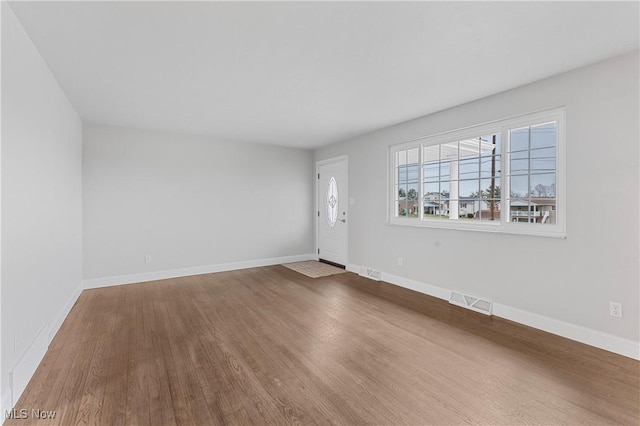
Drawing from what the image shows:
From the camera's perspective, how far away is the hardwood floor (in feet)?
5.97

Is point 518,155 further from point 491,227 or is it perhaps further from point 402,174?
point 402,174

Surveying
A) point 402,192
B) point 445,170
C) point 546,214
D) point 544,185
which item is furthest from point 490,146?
point 402,192

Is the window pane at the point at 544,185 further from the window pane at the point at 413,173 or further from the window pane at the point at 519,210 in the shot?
the window pane at the point at 413,173

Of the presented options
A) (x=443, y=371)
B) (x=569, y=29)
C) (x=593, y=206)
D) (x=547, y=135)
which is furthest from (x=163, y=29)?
(x=593, y=206)

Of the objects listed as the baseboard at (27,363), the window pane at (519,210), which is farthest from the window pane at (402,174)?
the baseboard at (27,363)

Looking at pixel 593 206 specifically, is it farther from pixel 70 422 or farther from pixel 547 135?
pixel 70 422

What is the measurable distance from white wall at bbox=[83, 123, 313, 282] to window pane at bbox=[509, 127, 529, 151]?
13.6ft

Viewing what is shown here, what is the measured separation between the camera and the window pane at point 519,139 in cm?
315

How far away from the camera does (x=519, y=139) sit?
3203 millimetres

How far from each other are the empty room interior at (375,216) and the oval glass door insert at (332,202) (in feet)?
4.23

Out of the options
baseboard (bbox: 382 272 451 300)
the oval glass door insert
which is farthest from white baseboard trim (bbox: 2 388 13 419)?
the oval glass door insert

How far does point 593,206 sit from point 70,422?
4215 mm

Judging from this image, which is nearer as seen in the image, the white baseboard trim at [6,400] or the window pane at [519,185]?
the white baseboard trim at [6,400]

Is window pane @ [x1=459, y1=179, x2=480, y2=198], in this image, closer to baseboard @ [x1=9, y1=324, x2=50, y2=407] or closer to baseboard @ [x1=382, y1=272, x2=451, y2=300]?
baseboard @ [x1=382, y1=272, x2=451, y2=300]
